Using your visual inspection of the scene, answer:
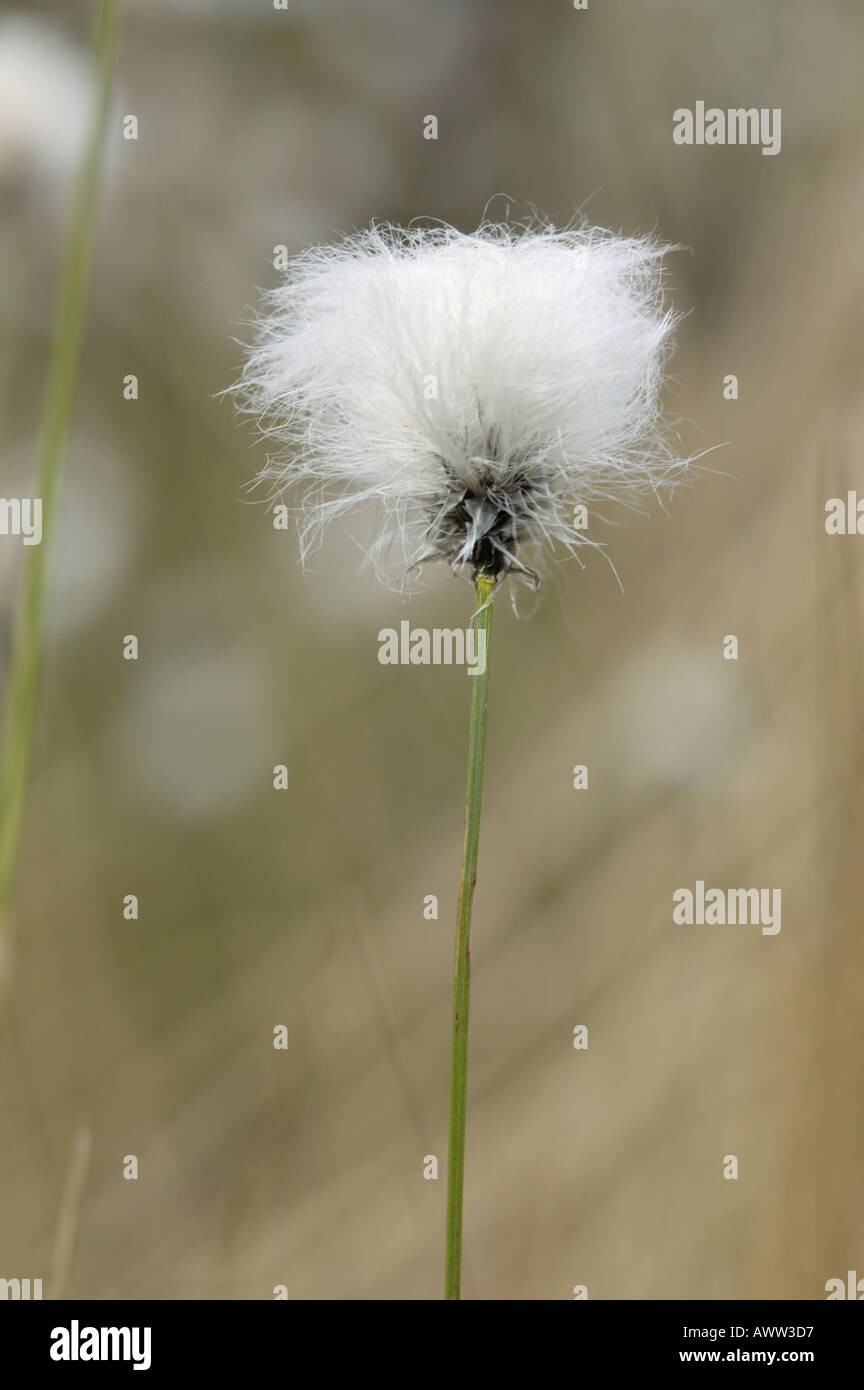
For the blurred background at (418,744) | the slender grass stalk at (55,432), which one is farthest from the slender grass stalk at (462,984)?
the blurred background at (418,744)

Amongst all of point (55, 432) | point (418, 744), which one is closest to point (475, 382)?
point (55, 432)

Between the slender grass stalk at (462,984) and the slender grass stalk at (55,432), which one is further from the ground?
the slender grass stalk at (55,432)

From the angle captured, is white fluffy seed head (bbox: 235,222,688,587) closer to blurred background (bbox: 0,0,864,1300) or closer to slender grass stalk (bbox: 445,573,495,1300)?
slender grass stalk (bbox: 445,573,495,1300)

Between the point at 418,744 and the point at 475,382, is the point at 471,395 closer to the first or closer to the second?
the point at 475,382

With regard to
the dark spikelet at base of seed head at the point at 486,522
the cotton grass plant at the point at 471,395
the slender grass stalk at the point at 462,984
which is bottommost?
the slender grass stalk at the point at 462,984

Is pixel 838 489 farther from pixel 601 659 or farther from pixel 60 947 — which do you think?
pixel 60 947

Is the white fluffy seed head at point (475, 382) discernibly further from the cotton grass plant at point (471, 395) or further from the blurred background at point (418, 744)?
the blurred background at point (418, 744)

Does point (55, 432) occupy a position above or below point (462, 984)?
above
